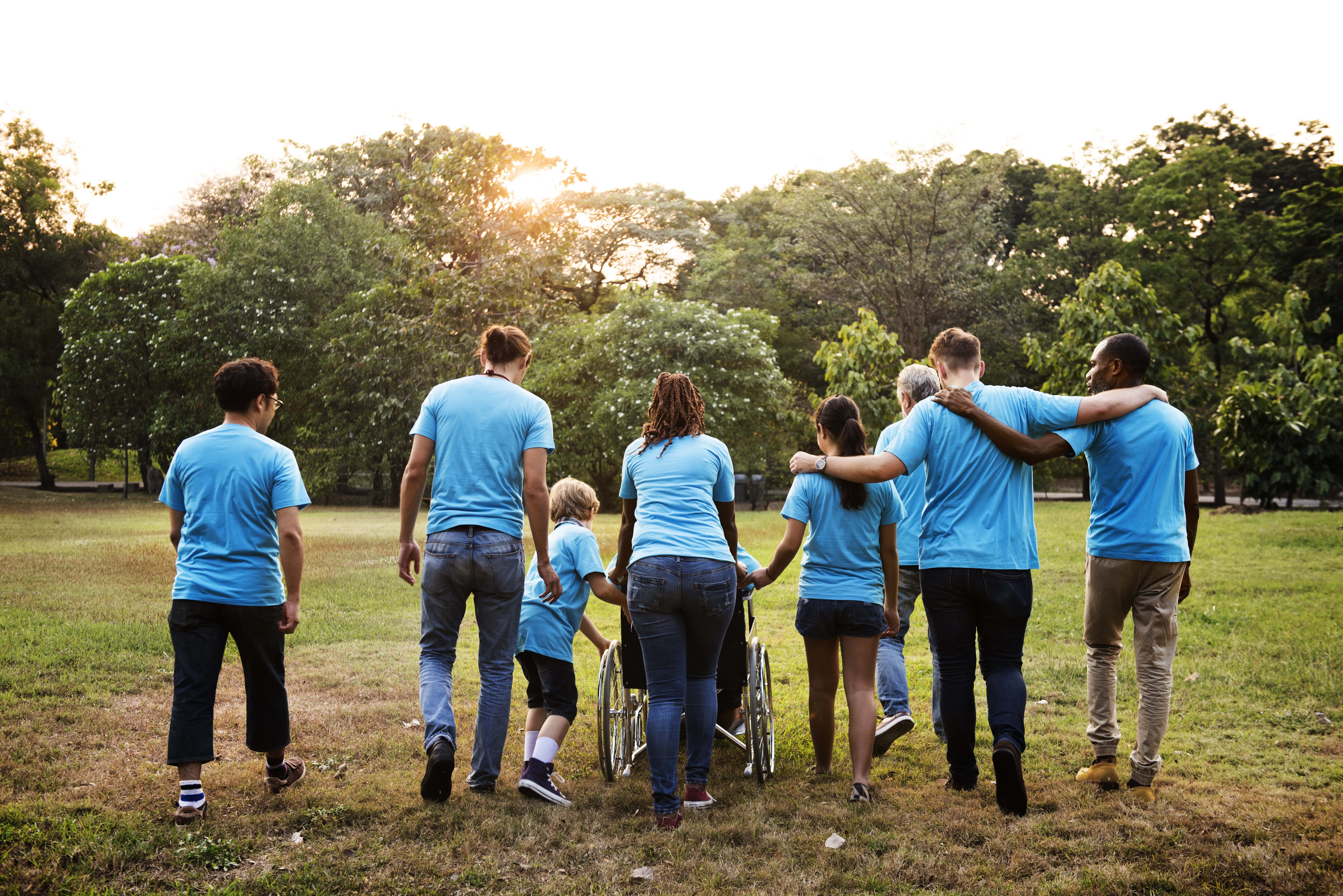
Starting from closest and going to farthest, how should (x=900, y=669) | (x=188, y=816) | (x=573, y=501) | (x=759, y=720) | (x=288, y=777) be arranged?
1. (x=188, y=816)
2. (x=288, y=777)
3. (x=759, y=720)
4. (x=573, y=501)
5. (x=900, y=669)

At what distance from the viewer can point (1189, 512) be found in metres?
4.42

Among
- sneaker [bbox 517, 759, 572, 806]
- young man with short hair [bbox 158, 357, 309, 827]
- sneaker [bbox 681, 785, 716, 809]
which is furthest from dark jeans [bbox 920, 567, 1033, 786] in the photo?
young man with short hair [bbox 158, 357, 309, 827]

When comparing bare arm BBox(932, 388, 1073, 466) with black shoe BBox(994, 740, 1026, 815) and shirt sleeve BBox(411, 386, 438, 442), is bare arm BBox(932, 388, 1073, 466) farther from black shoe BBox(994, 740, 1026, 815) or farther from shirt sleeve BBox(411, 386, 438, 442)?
A: shirt sleeve BBox(411, 386, 438, 442)

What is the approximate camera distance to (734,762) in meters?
4.90

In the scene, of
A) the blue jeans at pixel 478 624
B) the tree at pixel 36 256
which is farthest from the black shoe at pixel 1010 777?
the tree at pixel 36 256

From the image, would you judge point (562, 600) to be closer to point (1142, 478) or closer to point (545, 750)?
point (545, 750)

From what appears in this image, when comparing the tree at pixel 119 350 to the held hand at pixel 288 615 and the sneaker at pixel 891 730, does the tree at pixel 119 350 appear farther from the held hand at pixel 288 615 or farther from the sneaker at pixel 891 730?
the sneaker at pixel 891 730

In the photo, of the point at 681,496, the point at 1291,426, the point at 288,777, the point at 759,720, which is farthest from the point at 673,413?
the point at 1291,426

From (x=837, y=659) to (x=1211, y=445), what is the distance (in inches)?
1269

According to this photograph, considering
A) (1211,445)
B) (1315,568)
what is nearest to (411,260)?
(1315,568)

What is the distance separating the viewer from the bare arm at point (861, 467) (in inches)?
162

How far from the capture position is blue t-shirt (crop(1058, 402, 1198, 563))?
4203 millimetres

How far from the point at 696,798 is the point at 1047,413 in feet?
7.42

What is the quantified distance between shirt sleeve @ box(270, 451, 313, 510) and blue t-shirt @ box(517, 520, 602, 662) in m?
1.08
